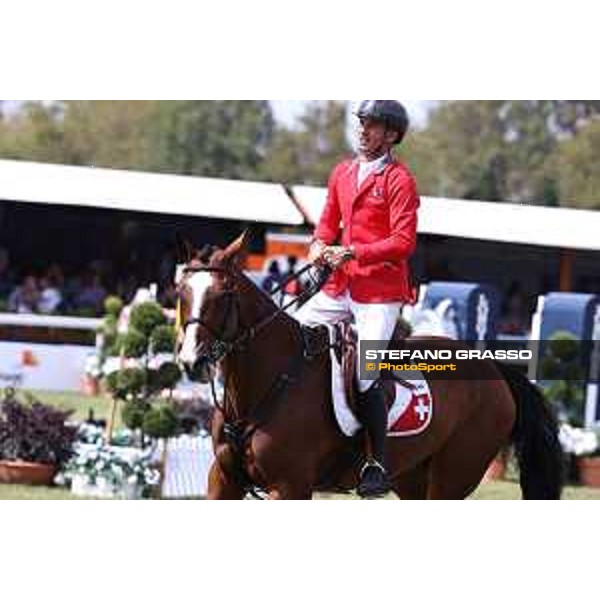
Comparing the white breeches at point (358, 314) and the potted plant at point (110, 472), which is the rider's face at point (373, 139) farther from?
the potted plant at point (110, 472)

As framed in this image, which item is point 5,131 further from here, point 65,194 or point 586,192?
point 586,192

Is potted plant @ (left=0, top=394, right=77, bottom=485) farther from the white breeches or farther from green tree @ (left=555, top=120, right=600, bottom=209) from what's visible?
green tree @ (left=555, top=120, right=600, bottom=209)

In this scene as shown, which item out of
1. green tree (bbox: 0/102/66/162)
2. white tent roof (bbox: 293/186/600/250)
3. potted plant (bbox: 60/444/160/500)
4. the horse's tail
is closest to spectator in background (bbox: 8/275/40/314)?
green tree (bbox: 0/102/66/162)

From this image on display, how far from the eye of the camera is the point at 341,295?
662cm

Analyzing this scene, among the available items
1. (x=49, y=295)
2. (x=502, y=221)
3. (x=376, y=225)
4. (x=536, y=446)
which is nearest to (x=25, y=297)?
(x=49, y=295)

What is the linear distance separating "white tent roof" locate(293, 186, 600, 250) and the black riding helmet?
30.0 inches

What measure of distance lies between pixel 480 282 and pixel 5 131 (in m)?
2.63

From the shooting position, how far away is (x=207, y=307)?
5934 mm

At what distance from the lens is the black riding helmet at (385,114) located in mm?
6680

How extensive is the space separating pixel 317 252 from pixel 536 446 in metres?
1.62

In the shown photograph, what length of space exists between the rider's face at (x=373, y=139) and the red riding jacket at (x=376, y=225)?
77 millimetres

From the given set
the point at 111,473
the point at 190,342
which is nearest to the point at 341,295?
the point at 190,342

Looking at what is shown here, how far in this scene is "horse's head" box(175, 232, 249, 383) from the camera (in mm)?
5820

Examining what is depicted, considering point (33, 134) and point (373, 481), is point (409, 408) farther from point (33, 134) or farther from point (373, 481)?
point (33, 134)
